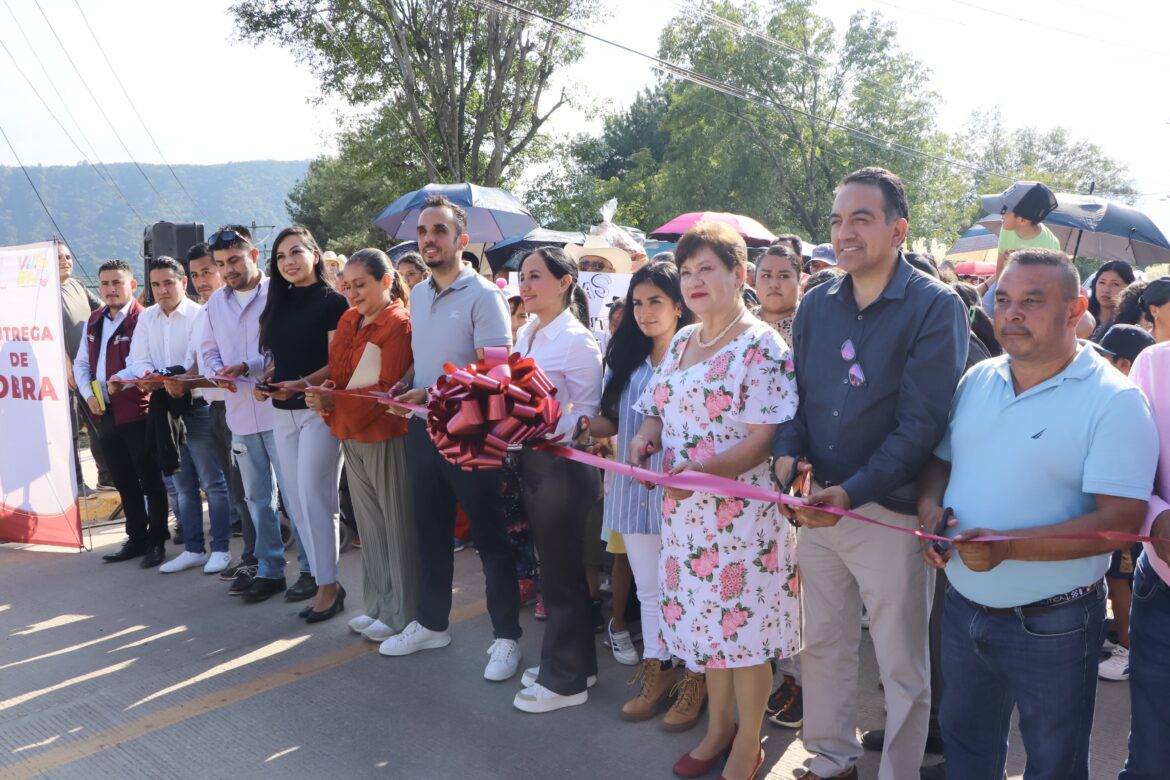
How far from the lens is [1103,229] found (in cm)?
736

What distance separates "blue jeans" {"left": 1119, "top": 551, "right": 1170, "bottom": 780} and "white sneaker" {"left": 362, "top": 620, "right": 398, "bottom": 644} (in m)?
3.47

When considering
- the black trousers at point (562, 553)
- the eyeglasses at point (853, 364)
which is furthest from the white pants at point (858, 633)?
the black trousers at point (562, 553)

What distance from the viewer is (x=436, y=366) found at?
4.25m

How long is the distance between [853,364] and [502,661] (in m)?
2.37

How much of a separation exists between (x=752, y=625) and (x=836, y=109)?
27964 millimetres

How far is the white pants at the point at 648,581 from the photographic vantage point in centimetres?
386

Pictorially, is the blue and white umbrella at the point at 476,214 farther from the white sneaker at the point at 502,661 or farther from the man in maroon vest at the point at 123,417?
the white sneaker at the point at 502,661

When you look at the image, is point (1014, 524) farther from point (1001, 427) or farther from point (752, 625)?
point (752, 625)

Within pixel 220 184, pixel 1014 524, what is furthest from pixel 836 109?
pixel 220 184

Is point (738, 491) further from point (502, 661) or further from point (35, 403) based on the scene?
point (35, 403)

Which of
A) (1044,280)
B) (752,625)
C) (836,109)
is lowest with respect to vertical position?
(752,625)

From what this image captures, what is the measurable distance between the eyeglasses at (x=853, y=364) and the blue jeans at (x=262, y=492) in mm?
3851

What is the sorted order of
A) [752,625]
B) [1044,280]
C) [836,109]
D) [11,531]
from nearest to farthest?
1. [1044,280]
2. [752,625]
3. [11,531]
4. [836,109]

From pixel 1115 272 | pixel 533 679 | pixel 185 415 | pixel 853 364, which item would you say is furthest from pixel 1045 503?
pixel 185 415
